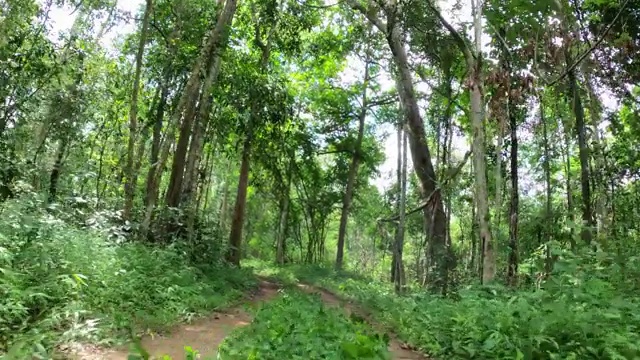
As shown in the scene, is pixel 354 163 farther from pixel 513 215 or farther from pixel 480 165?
pixel 480 165

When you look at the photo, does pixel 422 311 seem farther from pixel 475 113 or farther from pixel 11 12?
pixel 11 12

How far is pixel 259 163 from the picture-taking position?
19.5 metres

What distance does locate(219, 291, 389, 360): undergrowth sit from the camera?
10.9 ft

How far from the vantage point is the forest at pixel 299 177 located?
5070 millimetres

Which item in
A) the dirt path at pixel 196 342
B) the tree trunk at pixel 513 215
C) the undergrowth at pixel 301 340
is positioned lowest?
the dirt path at pixel 196 342

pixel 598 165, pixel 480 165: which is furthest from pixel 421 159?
pixel 598 165

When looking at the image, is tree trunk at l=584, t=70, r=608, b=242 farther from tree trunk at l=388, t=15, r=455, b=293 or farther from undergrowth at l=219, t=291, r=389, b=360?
undergrowth at l=219, t=291, r=389, b=360

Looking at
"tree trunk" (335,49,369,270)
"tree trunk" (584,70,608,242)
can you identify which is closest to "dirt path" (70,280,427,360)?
"tree trunk" (584,70,608,242)

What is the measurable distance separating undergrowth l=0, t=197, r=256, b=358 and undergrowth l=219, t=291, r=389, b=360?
3.82 feet

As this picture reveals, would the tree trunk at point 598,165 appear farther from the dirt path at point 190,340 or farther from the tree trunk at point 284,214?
the tree trunk at point 284,214

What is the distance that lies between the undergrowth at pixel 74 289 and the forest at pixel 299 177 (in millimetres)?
32

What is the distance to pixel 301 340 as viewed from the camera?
183 inches

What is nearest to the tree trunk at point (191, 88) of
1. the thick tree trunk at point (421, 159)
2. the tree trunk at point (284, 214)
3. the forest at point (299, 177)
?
the forest at point (299, 177)

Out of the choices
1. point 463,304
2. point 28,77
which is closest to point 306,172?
point 28,77
